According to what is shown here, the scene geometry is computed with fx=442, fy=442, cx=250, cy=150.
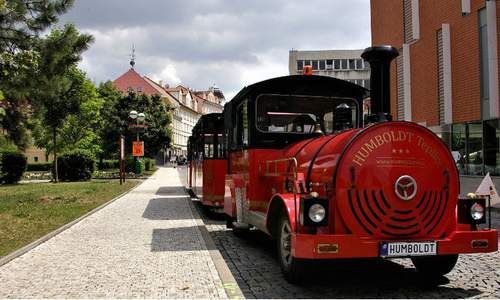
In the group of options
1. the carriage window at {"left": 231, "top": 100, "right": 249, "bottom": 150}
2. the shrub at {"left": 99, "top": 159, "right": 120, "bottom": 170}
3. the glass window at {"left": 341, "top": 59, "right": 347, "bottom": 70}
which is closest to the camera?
the carriage window at {"left": 231, "top": 100, "right": 249, "bottom": 150}

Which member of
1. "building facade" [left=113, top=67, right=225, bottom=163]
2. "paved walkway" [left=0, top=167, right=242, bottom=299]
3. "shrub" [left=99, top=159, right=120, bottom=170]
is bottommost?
"paved walkway" [left=0, top=167, right=242, bottom=299]

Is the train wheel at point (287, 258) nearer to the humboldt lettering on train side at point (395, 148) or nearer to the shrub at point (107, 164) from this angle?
the humboldt lettering on train side at point (395, 148)

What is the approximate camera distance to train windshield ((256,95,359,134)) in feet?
22.0

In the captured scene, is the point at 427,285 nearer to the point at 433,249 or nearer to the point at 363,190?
the point at 433,249

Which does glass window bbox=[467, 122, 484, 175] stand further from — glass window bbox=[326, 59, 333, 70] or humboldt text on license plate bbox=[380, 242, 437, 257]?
glass window bbox=[326, 59, 333, 70]

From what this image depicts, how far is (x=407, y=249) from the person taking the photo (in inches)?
173

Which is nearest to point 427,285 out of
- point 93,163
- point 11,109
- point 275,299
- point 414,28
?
point 275,299

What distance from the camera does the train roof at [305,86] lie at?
672cm

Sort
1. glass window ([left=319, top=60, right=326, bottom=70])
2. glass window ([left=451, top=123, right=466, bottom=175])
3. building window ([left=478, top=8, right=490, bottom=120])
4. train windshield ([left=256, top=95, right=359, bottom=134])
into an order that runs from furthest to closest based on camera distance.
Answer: glass window ([left=319, top=60, right=326, bottom=70]), glass window ([left=451, top=123, right=466, bottom=175]), building window ([left=478, top=8, right=490, bottom=120]), train windshield ([left=256, top=95, right=359, bottom=134])

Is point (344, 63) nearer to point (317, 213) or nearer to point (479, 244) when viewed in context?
point (479, 244)

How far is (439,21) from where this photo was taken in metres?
21.9

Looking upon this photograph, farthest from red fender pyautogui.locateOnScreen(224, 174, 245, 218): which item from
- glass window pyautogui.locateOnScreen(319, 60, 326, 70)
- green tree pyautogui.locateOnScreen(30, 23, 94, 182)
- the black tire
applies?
glass window pyautogui.locateOnScreen(319, 60, 326, 70)

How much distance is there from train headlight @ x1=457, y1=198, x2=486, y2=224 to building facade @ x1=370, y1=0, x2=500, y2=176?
11282 mm

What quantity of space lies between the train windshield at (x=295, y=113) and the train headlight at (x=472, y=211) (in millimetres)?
2316
